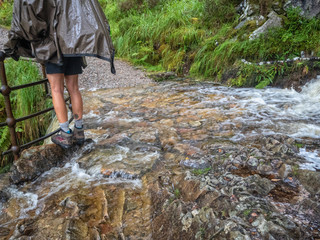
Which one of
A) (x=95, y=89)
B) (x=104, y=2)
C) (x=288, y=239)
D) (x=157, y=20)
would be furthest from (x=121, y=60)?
(x=288, y=239)

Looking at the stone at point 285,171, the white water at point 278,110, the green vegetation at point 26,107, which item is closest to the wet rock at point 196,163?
the stone at point 285,171

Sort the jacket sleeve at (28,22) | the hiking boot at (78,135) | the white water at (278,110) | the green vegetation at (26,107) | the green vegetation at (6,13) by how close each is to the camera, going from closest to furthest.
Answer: the jacket sleeve at (28,22) → the hiking boot at (78,135) → the white water at (278,110) → the green vegetation at (26,107) → the green vegetation at (6,13)

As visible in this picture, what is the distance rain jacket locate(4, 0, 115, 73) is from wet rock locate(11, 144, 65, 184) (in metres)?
1.11

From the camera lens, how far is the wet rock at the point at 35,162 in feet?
8.79

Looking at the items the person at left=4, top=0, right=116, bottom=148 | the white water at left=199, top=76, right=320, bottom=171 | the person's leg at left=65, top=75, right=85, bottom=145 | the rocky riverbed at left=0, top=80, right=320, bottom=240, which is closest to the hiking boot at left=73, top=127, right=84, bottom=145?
the person's leg at left=65, top=75, right=85, bottom=145

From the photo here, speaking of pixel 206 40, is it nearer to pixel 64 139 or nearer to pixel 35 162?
pixel 64 139

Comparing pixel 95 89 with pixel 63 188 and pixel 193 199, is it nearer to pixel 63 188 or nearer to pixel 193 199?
pixel 63 188

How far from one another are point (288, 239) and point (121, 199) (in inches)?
54.8

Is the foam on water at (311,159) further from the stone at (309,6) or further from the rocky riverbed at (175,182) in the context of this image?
the stone at (309,6)

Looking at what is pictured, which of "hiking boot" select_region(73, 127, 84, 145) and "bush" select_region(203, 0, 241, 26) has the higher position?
"bush" select_region(203, 0, 241, 26)

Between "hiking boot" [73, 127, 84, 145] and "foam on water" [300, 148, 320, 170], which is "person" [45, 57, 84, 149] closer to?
"hiking boot" [73, 127, 84, 145]

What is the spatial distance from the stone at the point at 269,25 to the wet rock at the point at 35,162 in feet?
20.1

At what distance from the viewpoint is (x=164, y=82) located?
291 inches

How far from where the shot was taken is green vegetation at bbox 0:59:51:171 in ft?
13.3
